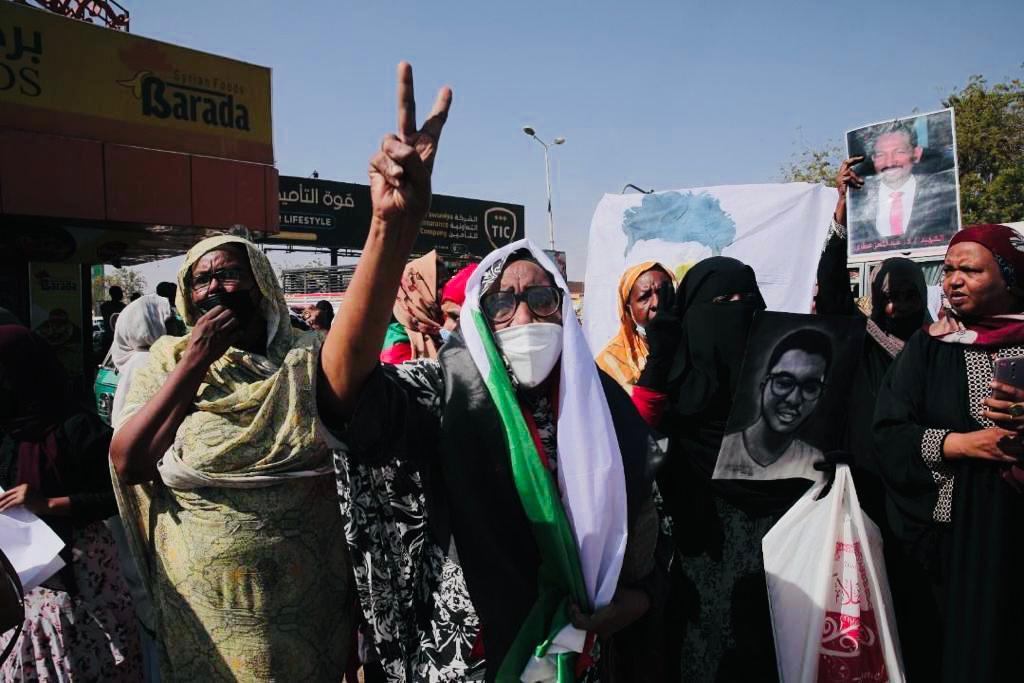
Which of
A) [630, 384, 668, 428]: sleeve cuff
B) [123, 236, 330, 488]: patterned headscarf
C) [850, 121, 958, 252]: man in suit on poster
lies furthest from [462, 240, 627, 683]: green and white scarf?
[850, 121, 958, 252]: man in suit on poster

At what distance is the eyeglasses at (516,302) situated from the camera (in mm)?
1748

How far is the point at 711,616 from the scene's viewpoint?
9.13 ft

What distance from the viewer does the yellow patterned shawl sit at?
2.06 meters

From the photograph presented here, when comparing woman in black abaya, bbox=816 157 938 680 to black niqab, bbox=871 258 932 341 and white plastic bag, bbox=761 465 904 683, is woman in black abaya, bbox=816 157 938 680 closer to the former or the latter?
black niqab, bbox=871 258 932 341

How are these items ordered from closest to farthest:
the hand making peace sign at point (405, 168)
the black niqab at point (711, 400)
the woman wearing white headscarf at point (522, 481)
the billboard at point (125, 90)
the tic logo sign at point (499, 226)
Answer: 1. the hand making peace sign at point (405, 168)
2. the woman wearing white headscarf at point (522, 481)
3. the black niqab at point (711, 400)
4. the billboard at point (125, 90)
5. the tic logo sign at point (499, 226)

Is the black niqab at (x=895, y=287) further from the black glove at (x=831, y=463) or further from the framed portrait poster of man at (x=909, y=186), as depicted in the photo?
the framed portrait poster of man at (x=909, y=186)

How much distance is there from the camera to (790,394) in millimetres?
2668

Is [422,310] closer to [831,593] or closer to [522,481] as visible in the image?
[522,481]

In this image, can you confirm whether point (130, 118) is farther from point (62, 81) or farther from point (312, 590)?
point (312, 590)

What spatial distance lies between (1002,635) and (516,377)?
6.08ft

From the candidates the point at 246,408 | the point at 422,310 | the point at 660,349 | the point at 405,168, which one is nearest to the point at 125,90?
the point at 422,310

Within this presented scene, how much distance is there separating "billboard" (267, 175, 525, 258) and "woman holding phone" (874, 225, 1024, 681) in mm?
22394

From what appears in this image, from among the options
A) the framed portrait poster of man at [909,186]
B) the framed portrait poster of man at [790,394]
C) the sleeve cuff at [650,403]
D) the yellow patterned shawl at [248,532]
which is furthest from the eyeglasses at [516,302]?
the framed portrait poster of man at [909,186]

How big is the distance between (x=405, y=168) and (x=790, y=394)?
6.41 ft
